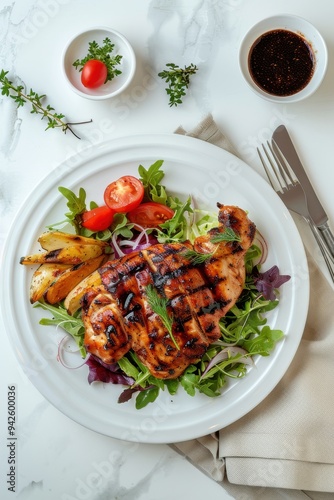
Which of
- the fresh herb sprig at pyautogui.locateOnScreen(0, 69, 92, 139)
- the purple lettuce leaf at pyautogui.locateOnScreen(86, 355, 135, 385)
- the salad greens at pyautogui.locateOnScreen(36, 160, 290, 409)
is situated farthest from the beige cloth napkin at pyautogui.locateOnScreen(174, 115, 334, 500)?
the fresh herb sprig at pyautogui.locateOnScreen(0, 69, 92, 139)

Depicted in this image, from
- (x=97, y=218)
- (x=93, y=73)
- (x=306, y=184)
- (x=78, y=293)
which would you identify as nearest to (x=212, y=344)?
(x=78, y=293)

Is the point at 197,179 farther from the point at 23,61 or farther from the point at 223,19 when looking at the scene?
the point at 23,61

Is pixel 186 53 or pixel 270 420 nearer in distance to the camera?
pixel 270 420

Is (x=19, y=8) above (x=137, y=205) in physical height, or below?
above

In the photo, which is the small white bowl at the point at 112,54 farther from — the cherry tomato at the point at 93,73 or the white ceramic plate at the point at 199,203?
the white ceramic plate at the point at 199,203

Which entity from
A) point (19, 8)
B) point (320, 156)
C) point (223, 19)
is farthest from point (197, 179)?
point (19, 8)

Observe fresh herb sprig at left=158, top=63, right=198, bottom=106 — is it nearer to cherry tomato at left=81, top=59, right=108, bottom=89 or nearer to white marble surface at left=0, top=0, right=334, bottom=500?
white marble surface at left=0, top=0, right=334, bottom=500

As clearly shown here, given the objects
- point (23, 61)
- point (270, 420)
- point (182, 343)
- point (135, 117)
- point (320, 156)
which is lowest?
point (270, 420)
